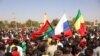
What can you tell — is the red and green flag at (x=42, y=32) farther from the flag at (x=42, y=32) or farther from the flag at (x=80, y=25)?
the flag at (x=80, y=25)

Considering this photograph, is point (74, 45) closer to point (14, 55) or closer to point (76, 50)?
point (76, 50)

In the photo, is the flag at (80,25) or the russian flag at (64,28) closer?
the russian flag at (64,28)

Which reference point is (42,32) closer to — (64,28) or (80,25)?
(64,28)

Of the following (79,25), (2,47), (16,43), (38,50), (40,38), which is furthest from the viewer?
(79,25)

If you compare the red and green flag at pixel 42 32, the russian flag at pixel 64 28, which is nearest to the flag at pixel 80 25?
the russian flag at pixel 64 28

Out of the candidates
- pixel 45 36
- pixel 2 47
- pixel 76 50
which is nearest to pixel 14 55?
pixel 2 47

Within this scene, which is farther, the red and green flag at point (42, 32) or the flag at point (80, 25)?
the flag at point (80, 25)

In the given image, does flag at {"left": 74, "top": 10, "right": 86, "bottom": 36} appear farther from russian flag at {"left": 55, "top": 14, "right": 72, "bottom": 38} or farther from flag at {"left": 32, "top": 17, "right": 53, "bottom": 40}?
flag at {"left": 32, "top": 17, "right": 53, "bottom": 40}

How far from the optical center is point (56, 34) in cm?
1388

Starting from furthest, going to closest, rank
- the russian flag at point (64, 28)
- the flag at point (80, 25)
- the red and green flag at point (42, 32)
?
the flag at point (80, 25), the russian flag at point (64, 28), the red and green flag at point (42, 32)

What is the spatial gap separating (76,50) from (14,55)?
2.56m

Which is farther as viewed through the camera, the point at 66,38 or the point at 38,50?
the point at 66,38

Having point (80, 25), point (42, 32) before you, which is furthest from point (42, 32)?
point (80, 25)

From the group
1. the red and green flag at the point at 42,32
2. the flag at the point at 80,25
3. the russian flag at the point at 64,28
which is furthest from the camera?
the flag at the point at 80,25
